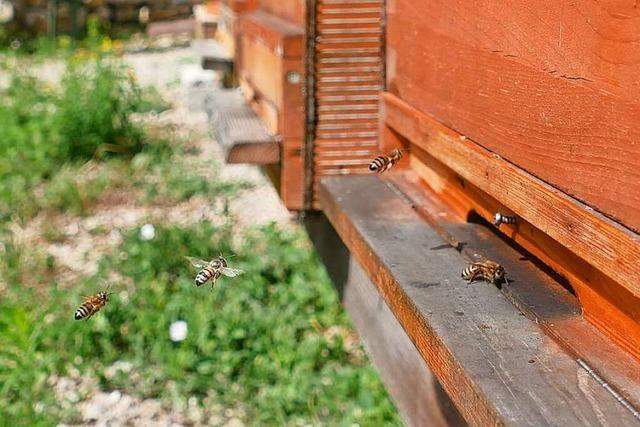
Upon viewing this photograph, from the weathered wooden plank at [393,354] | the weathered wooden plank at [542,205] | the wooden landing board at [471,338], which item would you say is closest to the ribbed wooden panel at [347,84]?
the weathered wooden plank at [393,354]

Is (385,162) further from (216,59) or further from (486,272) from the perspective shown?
(216,59)

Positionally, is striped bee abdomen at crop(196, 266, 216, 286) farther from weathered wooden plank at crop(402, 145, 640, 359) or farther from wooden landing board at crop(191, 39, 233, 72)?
wooden landing board at crop(191, 39, 233, 72)

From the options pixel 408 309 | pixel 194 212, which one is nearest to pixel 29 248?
pixel 194 212

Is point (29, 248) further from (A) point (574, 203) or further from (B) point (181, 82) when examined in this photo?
(B) point (181, 82)

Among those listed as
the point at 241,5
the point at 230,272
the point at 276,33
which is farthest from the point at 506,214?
the point at 241,5

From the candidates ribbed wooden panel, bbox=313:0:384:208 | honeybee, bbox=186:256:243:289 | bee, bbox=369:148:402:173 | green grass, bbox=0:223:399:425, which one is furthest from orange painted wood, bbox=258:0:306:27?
green grass, bbox=0:223:399:425

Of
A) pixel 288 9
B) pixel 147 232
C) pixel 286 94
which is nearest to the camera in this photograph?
pixel 286 94
